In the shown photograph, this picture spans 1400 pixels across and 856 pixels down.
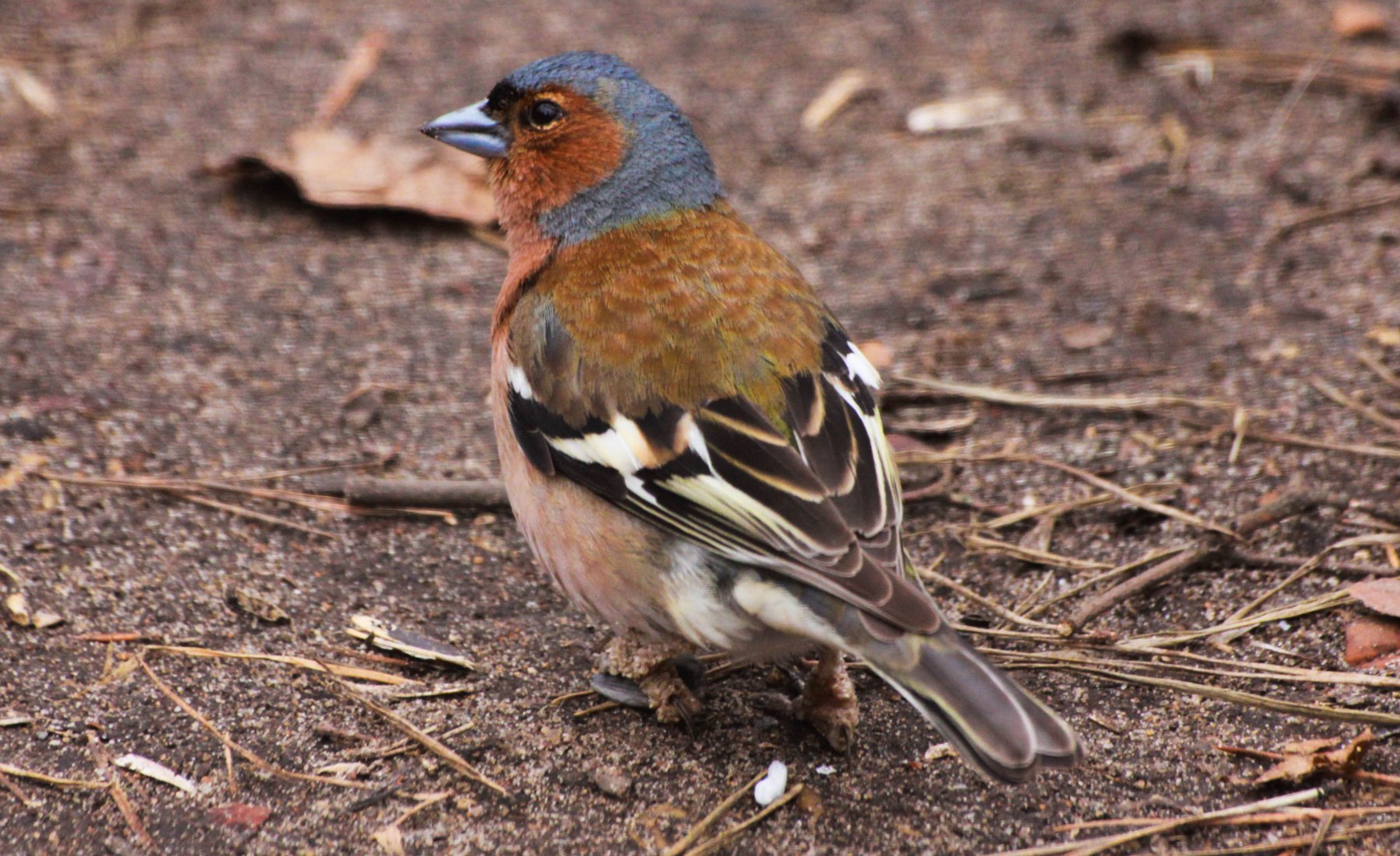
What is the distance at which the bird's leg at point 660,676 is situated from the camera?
12.3 feet

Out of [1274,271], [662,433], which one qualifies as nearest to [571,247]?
[662,433]

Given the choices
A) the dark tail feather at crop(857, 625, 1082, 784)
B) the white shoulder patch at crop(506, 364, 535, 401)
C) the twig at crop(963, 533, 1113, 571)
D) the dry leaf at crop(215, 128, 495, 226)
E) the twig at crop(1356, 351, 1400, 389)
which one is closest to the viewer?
the dark tail feather at crop(857, 625, 1082, 784)

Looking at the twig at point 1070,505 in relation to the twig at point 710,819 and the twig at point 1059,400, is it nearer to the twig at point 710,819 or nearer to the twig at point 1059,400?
the twig at point 1059,400

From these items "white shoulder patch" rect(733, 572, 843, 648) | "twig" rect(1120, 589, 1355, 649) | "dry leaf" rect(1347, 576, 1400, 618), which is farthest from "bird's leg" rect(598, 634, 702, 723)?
"dry leaf" rect(1347, 576, 1400, 618)

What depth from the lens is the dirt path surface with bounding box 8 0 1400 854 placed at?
3469 mm

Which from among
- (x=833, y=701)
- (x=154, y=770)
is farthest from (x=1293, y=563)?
(x=154, y=770)

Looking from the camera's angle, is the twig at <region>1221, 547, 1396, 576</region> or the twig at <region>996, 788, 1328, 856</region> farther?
the twig at <region>1221, 547, 1396, 576</region>

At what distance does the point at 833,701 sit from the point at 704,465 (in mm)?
671

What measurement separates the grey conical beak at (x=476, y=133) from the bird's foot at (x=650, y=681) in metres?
1.65

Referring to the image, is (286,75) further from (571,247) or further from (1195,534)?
(1195,534)

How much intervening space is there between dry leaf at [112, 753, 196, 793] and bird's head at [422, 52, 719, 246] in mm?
1787

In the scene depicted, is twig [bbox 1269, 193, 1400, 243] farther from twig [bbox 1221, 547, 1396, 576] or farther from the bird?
the bird

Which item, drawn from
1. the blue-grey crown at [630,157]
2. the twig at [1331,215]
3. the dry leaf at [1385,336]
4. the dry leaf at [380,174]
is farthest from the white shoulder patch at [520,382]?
the twig at [1331,215]

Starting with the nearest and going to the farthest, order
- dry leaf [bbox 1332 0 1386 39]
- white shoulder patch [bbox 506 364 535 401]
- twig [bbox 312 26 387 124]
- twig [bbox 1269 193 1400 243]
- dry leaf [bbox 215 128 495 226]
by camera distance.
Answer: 1. white shoulder patch [bbox 506 364 535 401]
2. twig [bbox 1269 193 1400 243]
3. dry leaf [bbox 215 128 495 226]
4. twig [bbox 312 26 387 124]
5. dry leaf [bbox 1332 0 1386 39]
